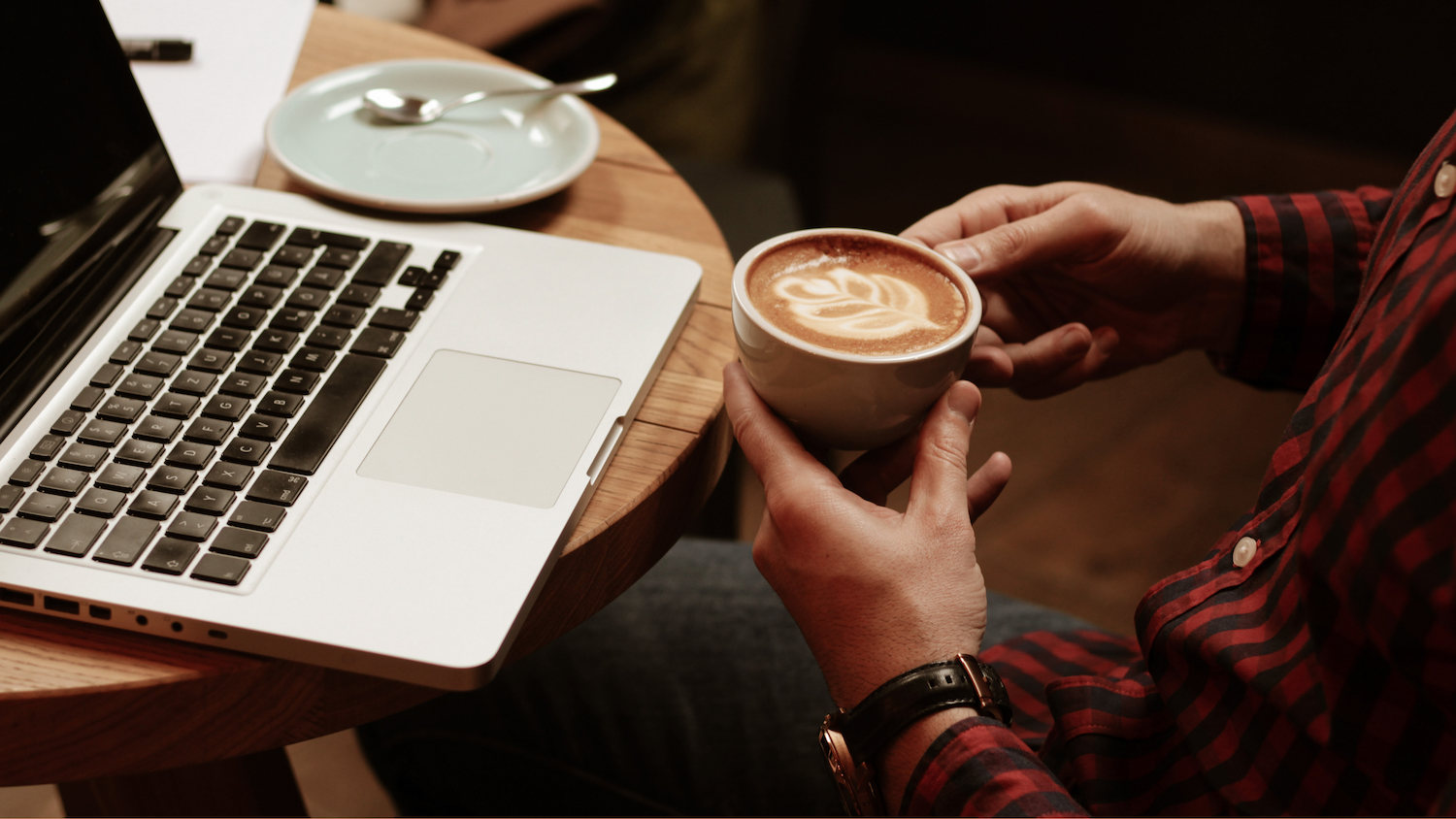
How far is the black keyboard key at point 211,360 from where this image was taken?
2.01 ft

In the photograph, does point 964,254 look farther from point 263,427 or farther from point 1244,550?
point 263,427

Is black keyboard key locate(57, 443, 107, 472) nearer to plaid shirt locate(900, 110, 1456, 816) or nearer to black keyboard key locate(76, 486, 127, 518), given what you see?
black keyboard key locate(76, 486, 127, 518)

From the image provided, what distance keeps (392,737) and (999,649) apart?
0.51 m

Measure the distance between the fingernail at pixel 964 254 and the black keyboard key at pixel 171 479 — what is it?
0.52m

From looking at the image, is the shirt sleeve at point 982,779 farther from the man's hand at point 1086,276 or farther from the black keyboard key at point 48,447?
the black keyboard key at point 48,447

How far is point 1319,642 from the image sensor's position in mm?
527

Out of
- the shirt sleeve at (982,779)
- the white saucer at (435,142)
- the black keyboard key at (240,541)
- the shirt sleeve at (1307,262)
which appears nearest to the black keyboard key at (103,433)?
the black keyboard key at (240,541)

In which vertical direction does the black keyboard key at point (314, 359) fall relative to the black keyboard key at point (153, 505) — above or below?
below

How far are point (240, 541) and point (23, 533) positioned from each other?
107 millimetres

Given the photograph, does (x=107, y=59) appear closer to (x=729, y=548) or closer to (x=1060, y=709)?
(x=729, y=548)

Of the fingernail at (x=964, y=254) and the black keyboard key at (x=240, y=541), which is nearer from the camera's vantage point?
the black keyboard key at (x=240, y=541)

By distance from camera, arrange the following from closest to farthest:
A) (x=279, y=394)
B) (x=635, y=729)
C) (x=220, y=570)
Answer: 1. (x=220, y=570)
2. (x=279, y=394)
3. (x=635, y=729)

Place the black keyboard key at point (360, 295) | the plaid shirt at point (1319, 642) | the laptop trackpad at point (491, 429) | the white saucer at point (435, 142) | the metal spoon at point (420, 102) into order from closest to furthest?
the plaid shirt at point (1319, 642) < the laptop trackpad at point (491, 429) < the black keyboard key at point (360, 295) < the white saucer at point (435, 142) < the metal spoon at point (420, 102)

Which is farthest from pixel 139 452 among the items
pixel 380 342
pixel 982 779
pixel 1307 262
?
pixel 1307 262
